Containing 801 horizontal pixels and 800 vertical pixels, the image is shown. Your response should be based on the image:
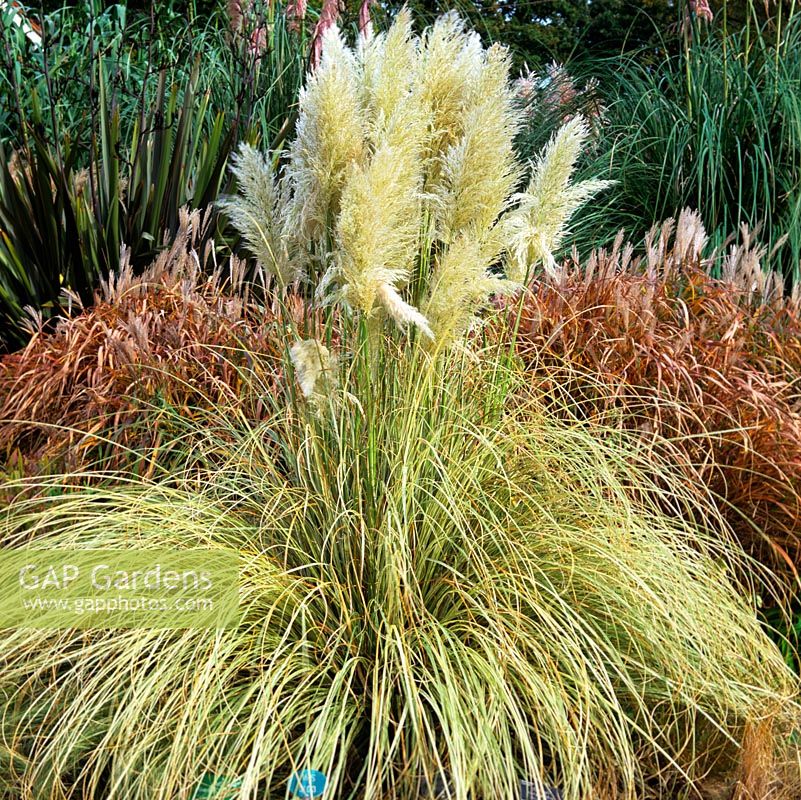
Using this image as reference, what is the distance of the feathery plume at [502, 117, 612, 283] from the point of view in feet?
8.49

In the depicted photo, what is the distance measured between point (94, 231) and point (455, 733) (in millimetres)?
3467

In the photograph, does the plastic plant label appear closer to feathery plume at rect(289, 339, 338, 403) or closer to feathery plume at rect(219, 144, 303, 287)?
feathery plume at rect(289, 339, 338, 403)

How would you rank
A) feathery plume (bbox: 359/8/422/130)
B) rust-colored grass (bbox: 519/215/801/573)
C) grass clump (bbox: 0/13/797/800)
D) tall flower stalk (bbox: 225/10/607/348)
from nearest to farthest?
grass clump (bbox: 0/13/797/800), tall flower stalk (bbox: 225/10/607/348), feathery plume (bbox: 359/8/422/130), rust-colored grass (bbox: 519/215/801/573)

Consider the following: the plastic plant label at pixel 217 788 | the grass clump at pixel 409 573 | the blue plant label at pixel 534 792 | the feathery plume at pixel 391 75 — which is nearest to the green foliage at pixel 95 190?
the grass clump at pixel 409 573

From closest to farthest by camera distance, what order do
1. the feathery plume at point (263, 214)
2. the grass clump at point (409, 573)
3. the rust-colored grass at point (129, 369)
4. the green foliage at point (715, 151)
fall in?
the grass clump at point (409, 573), the feathery plume at point (263, 214), the rust-colored grass at point (129, 369), the green foliage at point (715, 151)

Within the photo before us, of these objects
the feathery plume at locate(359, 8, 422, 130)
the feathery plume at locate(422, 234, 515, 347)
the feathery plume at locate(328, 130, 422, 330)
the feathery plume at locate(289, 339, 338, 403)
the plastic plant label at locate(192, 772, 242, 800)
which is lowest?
the plastic plant label at locate(192, 772, 242, 800)

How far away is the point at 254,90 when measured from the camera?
18.4 feet

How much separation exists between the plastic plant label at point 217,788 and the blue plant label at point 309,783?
129 mm

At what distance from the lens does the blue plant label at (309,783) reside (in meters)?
2.07

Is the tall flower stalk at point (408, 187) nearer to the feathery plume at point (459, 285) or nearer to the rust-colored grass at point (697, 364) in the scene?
the feathery plume at point (459, 285)

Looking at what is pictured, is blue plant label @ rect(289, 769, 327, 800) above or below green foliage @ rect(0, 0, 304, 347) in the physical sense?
below

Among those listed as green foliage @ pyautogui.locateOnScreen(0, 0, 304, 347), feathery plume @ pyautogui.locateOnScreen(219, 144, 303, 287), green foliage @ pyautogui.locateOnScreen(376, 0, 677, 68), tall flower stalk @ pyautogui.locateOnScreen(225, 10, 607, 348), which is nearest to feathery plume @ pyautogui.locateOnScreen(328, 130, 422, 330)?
tall flower stalk @ pyautogui.locateOnScreen(225, 10, 607, 348)

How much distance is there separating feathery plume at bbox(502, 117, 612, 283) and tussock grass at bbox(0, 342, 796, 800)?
0.43 meters

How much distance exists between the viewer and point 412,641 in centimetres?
238
